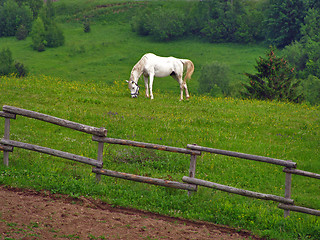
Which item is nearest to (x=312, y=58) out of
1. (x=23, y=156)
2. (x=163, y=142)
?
(x=163, y=142)

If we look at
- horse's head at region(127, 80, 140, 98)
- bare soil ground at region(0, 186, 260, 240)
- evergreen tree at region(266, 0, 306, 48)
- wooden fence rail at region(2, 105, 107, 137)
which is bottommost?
bare soil ground at region(0, 186, 260, 240)

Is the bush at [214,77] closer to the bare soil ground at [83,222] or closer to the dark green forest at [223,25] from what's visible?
the dark green forest at [223,25]

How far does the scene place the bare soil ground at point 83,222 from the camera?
7645 millimetres

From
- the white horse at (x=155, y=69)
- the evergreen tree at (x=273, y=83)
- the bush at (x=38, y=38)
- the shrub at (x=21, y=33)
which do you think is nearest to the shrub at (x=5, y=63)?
the bush at (x=38, y=38)

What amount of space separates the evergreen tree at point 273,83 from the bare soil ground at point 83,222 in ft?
89.9

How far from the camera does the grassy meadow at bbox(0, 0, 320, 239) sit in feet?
32.1

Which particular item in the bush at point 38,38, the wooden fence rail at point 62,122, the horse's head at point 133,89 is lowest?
the wooden fence rail at point 62,122

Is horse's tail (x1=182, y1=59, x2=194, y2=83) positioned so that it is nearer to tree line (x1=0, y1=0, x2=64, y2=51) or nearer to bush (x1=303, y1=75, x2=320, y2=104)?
bush (x1=303, y1=75, x2=320, y2=104)

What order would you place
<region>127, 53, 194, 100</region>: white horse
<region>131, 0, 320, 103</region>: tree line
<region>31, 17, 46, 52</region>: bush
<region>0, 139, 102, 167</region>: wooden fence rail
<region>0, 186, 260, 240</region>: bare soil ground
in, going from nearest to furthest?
<region>0, 186, 260, 240</region>: bare soil ground
<region>0, 139, 102, 167</region>: wooden fence rail
<region>127, 53, 194, 100</region>: white horse
<region>131, 0, 320, 103</region>: tree line
<region>31, 17, 46, 52</region>: bush

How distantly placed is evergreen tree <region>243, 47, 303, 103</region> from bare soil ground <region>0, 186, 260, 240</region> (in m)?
27.4

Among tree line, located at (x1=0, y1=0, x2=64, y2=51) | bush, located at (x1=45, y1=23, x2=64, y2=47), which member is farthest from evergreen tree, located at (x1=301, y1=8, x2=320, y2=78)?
tree line, located at (x1=0, y1=0, x2=64, y2=51)

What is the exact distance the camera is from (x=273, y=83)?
118 feet

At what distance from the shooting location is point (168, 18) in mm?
101125

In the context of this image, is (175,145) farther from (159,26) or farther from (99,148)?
(159,26)
